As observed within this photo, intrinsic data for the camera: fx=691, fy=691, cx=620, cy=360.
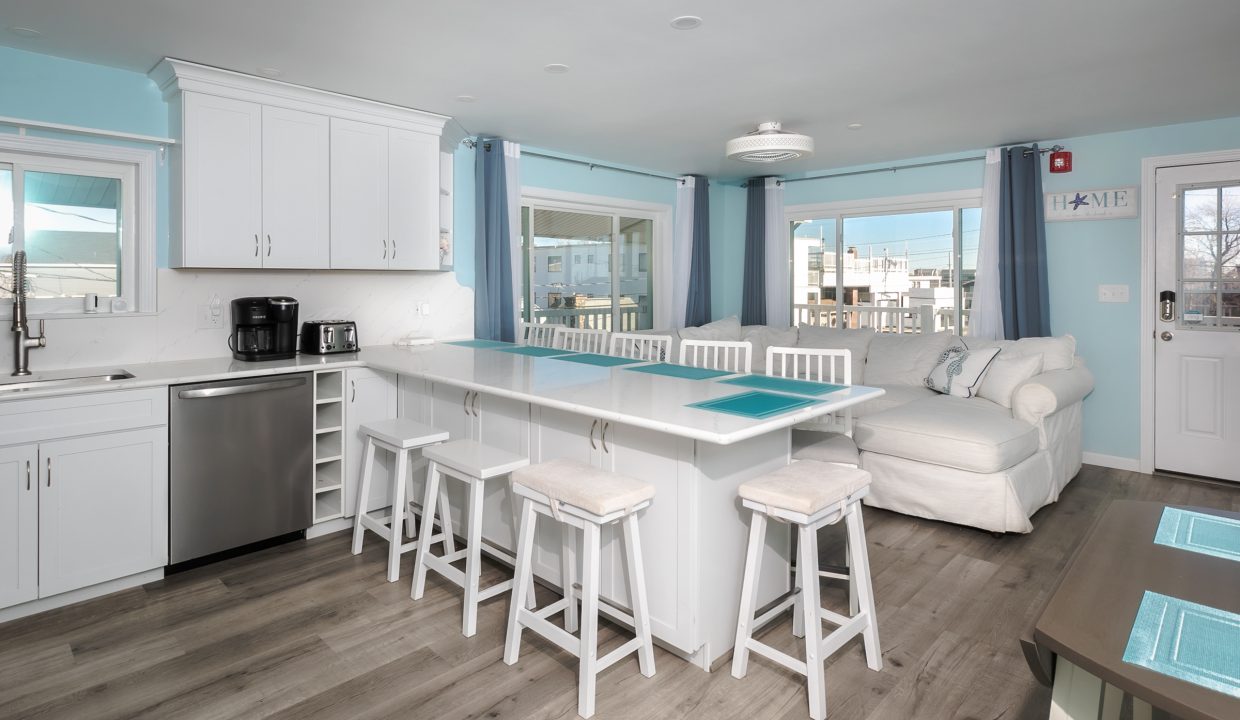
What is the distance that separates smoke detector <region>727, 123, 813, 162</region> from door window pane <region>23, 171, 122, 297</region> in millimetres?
3141

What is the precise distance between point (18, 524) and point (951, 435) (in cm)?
397

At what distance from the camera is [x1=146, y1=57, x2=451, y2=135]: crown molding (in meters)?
3.09

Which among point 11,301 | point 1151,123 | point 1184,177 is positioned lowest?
point 11,301

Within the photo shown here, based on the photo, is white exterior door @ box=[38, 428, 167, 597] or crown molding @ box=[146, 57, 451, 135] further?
crown molding @ box=[146, 57, 451, 135]

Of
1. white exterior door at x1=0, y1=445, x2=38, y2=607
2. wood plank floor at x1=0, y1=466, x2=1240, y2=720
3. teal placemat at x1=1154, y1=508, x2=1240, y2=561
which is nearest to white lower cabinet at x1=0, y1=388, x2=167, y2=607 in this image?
white exterior door at x1=0, y1=445, x2=38, y2=607

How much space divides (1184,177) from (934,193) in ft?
4.88

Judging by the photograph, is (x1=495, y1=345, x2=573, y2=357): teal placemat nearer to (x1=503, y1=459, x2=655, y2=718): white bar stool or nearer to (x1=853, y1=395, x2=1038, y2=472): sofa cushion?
(x1=503, y1=459, x2=655, y2=718): white bar stool

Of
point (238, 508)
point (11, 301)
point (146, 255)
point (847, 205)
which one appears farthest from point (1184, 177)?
point (11, 301)

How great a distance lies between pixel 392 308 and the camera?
13.7ft

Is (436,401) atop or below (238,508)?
atop

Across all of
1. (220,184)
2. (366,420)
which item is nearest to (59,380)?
(220,184)

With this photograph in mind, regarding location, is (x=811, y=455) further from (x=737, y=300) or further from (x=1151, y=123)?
(x=737, y=300)

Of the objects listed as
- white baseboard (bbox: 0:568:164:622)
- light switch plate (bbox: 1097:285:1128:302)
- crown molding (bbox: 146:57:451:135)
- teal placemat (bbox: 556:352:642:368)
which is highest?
crown molding (bbox: 146:57:451:135)

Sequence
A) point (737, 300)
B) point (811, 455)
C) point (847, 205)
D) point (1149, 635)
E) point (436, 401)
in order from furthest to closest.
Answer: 1. point (737, 300)
2. point (847, 205)
3. point (436, 401)
4. point (811, 455)
5. point (1149, 635)
